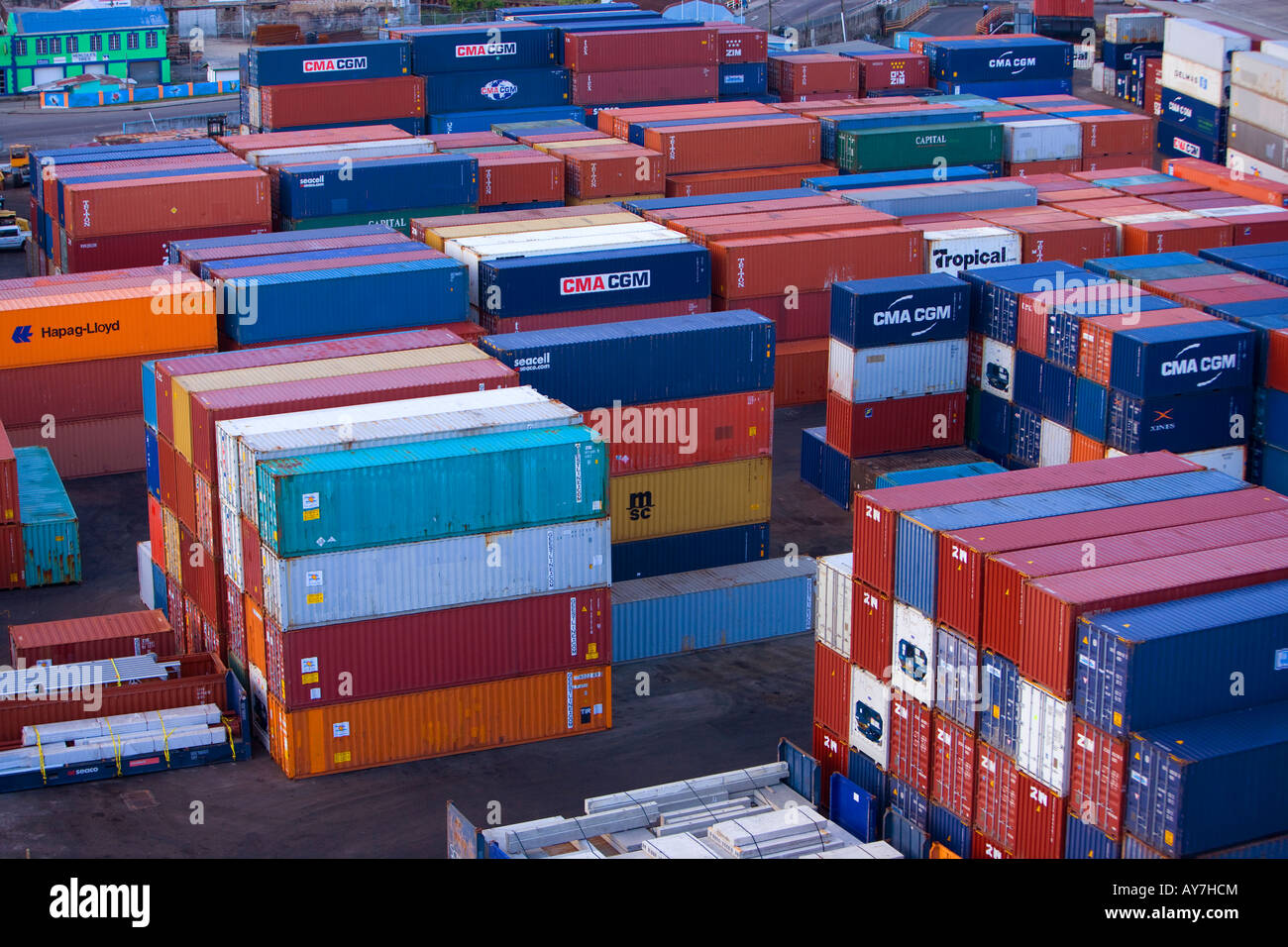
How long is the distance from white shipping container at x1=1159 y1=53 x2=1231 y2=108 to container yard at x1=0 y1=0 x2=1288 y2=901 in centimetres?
2301

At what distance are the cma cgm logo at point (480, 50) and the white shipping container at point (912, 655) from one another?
6320 cm

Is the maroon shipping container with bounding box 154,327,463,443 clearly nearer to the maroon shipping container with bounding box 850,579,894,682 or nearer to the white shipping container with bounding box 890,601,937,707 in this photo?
the maroon shipping container with bounding box 850,579,894,682

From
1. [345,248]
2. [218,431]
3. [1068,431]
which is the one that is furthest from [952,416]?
[218,431]

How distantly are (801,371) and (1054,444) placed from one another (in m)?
16.7

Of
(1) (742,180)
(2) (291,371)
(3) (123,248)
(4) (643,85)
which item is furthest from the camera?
(4) (643,85)

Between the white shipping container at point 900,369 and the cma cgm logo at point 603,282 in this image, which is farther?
the cma cgm logo at point 603,282

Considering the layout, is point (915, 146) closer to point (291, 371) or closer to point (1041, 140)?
point (1041, 140)

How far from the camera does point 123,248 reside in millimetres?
70000

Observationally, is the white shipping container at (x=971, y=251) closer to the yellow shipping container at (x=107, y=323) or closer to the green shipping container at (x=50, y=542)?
the yellow shipping container at (x=107, y=323)

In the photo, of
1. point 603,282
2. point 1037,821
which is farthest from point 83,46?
point 1037,821

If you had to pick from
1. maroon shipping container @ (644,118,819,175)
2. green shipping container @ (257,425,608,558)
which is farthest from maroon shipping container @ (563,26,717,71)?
green shipping container @ (257,425,608,558)

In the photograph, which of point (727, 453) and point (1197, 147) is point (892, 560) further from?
point (1197, 147)

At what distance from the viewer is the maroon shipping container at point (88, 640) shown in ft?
147

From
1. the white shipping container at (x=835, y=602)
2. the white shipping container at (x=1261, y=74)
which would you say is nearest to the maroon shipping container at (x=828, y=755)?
the white shipping container at (x=835, y=602)
